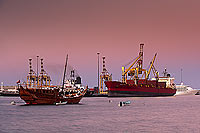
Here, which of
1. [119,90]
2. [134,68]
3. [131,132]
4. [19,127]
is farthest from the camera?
[134,68]

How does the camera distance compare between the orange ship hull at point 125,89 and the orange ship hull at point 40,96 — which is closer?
the orange ship hull at point 40,96

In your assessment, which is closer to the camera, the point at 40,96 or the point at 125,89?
the point at 40,96

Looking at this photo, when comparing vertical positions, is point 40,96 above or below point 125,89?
above

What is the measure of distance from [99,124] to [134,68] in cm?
15082

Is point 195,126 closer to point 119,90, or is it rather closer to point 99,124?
point 99,124

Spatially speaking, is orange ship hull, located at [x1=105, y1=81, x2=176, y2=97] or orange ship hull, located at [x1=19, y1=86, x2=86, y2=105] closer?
orange ship hull, located at [x1=19, y1=86, x2=86, y2=105]

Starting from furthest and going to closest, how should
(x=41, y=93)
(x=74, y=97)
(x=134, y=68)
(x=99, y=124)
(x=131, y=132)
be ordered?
(x=134, y=68) < (x=74, y=97) < (x=41, y=93) < (x=99, y=124) < (x=131, y=132)

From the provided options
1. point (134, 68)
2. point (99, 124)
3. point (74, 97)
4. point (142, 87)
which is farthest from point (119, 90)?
point (99, 124)

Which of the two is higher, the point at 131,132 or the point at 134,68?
the point at 134,68

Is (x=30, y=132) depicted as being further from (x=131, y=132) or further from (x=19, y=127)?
(x=131, y=132)

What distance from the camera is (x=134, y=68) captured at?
19888 cm

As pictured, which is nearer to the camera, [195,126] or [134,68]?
[195,126]

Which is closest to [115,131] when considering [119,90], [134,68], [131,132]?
[131,132]

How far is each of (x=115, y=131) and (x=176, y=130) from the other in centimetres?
745
